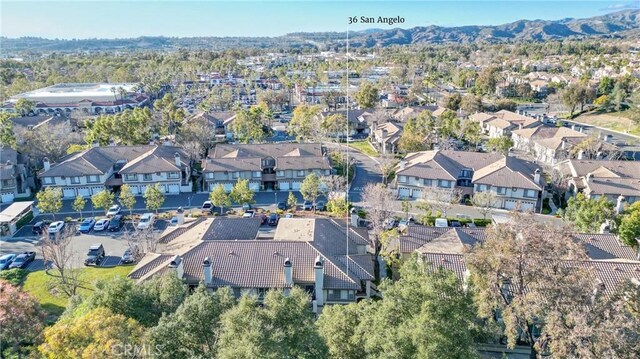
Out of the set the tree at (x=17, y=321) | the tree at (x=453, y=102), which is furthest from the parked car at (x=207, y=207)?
the tree at (x=453, y=102)

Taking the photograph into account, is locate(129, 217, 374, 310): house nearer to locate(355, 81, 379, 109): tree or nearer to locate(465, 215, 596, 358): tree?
locate(465, 215, 596, 358): tree

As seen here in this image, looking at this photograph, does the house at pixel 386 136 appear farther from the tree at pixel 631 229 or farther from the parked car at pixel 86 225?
the parked car at pixel 86 225

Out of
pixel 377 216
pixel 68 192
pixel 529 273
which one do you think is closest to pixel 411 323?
pixel 529 273

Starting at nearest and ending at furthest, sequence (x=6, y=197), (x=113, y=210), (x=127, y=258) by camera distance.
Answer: (x=127, y=258), (x=113, y=210), (x=6, y=197)

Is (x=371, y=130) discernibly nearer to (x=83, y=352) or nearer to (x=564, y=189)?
(x=564, y=189)

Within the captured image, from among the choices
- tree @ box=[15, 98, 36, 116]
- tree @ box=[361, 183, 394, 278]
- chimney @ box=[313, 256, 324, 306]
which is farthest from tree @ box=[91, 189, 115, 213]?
tree @ box=[15, 98, 36, 116]

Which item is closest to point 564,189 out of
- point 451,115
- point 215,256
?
point 451,115

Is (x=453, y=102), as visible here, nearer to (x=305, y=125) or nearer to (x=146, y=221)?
(x=305, y=125)
